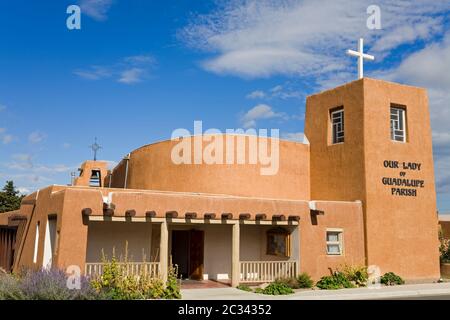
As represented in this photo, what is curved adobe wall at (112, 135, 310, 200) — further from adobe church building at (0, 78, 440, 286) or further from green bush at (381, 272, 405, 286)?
green bush at (381, 272, 405, 286)

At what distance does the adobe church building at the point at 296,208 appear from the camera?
1691cm

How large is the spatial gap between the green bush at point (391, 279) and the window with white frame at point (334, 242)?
6.46 feet

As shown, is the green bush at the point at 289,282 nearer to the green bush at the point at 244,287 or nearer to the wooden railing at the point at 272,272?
the wooden railing at the point at 272,272

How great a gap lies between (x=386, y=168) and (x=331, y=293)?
679 centimetres

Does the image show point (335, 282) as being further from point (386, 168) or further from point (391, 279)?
point (386, 168)

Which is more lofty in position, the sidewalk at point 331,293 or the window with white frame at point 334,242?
the window with white frame at point 334,242

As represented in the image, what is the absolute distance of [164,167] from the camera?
2248 centimetres

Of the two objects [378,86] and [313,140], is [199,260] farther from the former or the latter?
[378,86]

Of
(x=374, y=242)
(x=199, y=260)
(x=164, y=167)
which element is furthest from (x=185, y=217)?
(x=374, y=242)

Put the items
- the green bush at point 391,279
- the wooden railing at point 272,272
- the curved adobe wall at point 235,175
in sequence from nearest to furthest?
the wooden railing at point 272,272
the green bush at point 391,279
the curved adobe wall at point 235,175

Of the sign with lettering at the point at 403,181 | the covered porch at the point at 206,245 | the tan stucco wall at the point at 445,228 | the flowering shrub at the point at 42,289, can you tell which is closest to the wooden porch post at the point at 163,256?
the covered porch at the point at 206,245

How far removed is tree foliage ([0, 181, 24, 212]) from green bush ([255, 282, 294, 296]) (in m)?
37.2

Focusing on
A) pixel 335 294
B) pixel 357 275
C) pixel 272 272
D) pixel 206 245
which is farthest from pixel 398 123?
pixel 206 245
